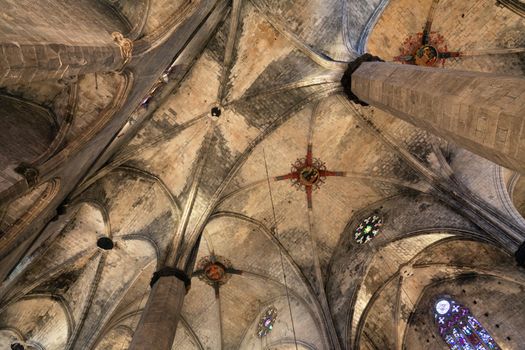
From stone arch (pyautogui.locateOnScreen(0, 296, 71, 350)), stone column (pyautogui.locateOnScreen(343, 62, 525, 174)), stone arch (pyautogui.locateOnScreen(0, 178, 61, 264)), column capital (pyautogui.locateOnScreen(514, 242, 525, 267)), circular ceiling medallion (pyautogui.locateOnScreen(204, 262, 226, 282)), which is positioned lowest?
stone column (pyautogui.locateOnScreen(343, 62, 525, 174))

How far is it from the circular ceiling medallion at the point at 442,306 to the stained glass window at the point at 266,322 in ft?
16.4

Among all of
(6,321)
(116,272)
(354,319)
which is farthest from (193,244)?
(6,321)

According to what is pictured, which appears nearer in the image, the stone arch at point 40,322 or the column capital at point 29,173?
the column capital at point 29,173

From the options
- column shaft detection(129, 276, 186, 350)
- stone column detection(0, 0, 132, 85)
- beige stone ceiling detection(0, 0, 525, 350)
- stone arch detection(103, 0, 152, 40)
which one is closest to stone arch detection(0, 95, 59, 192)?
stone column detection(0, 0, 132, 85)

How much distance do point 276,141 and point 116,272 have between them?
254 inches

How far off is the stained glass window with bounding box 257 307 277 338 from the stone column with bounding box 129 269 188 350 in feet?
17.7

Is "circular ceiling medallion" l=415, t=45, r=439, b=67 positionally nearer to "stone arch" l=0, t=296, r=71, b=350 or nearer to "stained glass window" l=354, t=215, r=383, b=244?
"stained glass window" l=354, t=215, r=383, b=244

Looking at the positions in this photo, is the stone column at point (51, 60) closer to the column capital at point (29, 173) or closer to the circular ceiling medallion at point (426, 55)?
the column capital at point (29, 173)

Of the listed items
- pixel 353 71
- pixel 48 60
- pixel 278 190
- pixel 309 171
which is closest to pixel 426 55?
pixel 353 71

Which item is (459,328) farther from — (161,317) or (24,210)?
(24,210)

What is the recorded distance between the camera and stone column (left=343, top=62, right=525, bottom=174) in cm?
377

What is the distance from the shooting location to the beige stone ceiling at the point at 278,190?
441 inches

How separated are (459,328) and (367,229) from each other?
3.62 meters

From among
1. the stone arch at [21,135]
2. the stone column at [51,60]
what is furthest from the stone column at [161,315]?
the stone column at [51,60]
